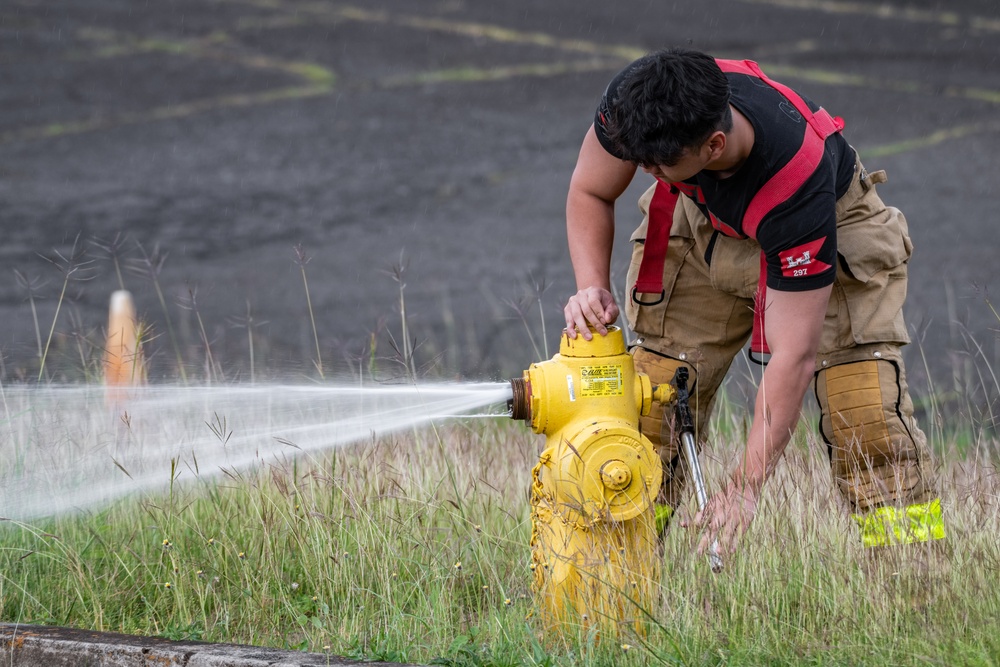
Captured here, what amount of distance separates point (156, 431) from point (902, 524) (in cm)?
239

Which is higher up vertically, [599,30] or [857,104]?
[599,30]

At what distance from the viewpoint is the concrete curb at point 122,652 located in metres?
2.49

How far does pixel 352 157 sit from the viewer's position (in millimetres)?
10203

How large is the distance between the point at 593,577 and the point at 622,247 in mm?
5720

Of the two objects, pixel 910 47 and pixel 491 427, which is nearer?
pixel 491 427

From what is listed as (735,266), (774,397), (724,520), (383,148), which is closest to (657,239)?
(735,266)

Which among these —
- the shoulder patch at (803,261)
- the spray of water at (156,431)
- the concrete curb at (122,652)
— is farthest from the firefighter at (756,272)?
the concrete curb at (122,652)

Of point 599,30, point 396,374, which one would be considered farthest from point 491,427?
point 599,30

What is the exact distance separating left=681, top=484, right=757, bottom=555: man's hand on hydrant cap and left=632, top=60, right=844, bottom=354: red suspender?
506mm

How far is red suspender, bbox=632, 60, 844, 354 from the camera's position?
271 centimetres

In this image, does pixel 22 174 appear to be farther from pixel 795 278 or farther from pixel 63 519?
pixel 795 278

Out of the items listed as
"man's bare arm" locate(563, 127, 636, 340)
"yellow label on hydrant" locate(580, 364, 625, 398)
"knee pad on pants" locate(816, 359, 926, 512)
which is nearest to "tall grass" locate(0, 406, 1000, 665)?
"knee pad on pants" locate(816, 359, 926, 512)

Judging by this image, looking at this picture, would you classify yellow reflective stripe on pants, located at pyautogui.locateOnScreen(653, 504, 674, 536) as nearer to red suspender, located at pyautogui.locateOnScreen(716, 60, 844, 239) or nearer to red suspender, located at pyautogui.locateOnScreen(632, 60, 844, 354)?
red suspender, located at pyautogui.locateOnScreen(632, 60, 844, 354)

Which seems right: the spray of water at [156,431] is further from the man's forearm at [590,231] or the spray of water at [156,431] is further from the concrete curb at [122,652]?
the concrete curb at [122,652]
